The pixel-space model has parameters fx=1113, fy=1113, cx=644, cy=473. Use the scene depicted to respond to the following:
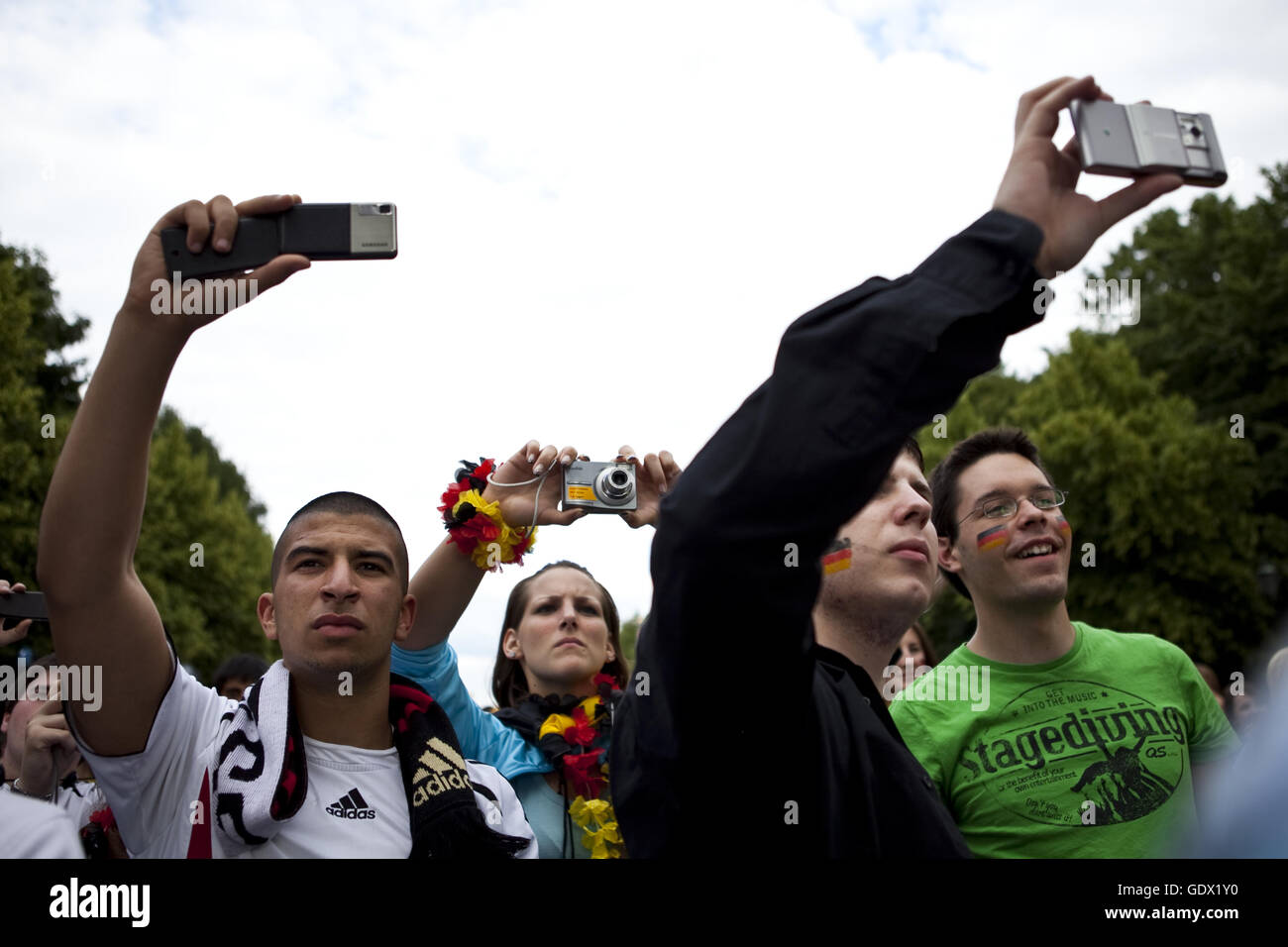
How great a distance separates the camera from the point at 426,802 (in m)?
2.92

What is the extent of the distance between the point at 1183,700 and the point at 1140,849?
0.64 metres

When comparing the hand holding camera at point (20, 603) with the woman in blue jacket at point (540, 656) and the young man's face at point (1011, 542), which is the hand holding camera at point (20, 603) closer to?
the woman in blue jacket at point (540, 656)

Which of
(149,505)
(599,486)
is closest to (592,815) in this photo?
(599,486)

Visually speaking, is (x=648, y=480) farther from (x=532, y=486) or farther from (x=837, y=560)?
(x=837, y=560)

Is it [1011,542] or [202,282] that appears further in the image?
[1011,542]

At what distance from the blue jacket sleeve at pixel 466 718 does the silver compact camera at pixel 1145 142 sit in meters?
2.73

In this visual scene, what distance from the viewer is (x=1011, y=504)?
12.4 ft

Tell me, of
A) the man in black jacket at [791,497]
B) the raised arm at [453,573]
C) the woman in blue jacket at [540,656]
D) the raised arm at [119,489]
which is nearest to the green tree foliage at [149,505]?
the woman in blue jacket at [540,656]

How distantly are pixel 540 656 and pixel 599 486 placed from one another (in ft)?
4.29

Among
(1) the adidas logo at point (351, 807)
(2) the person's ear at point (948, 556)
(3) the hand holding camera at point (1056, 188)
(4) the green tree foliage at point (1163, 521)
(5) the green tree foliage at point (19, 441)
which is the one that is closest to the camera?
(3) the hand holding camera at point (1056, 188)

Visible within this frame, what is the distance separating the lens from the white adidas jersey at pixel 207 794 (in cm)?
265

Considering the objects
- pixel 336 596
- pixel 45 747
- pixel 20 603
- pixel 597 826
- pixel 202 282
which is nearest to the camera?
pixel 202 282

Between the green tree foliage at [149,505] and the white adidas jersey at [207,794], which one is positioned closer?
the white adidas jersey at [207,794]
